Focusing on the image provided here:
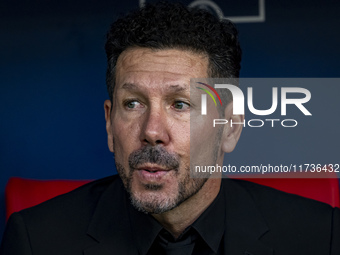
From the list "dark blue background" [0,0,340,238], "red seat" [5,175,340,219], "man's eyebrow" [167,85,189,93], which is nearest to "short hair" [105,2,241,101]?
"man's eyebrow" [167,85,189,93]

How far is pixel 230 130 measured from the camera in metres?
1.66

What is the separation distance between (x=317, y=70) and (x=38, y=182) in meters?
1.20

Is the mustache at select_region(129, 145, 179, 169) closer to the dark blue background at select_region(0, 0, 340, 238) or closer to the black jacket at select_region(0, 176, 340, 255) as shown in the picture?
the black jacket at select_region(0, 176, 340, 255)

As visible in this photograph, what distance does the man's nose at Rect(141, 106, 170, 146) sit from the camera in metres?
1.39

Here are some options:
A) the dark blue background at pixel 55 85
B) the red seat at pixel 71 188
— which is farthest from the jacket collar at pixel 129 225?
the dark blue background at pixel 55 85

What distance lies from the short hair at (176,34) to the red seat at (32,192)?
521 mm

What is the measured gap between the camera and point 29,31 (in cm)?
242

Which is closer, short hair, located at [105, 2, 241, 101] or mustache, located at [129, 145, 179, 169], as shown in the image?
mustache, located at [129, 145, 179, 169]

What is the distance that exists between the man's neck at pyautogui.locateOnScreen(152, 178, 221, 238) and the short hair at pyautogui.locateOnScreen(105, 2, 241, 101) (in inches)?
13.1

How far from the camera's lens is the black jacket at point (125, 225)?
1.56 metres

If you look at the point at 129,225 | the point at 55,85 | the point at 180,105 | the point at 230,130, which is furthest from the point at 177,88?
the point at 55,85

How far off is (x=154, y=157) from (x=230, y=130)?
1.14ft

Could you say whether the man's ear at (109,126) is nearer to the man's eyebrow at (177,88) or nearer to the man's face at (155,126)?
the man's face at (155,126)

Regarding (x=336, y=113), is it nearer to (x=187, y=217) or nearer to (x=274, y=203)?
(x=274, y=203)
